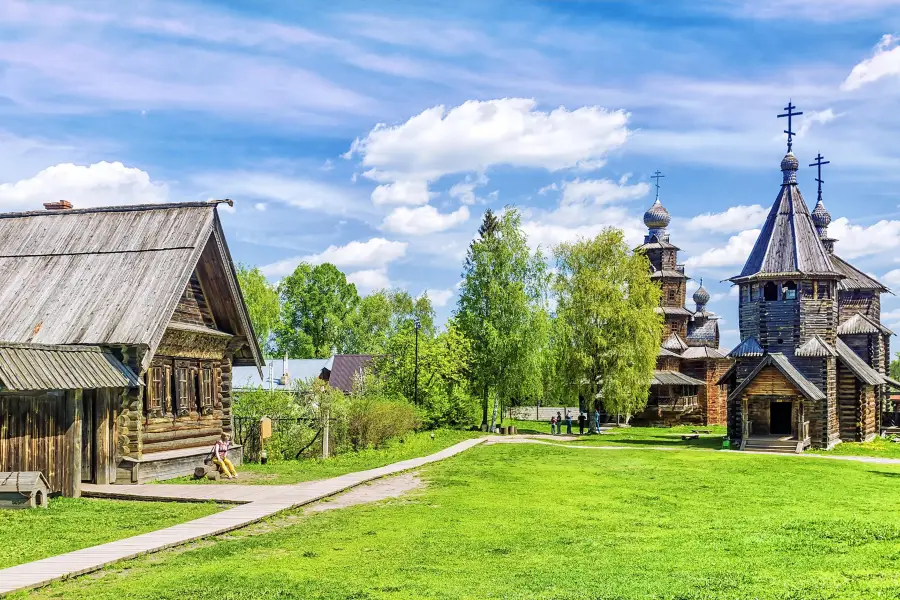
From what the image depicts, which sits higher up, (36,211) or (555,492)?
(36,211)

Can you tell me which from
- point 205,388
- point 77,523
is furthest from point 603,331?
point 77,523

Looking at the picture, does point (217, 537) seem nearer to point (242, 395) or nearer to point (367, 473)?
point (367, 473)

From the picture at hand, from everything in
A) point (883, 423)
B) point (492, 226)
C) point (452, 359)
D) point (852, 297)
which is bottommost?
point (883, 423)

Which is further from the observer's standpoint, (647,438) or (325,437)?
(647,438)

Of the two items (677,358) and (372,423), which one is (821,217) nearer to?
(677,358)

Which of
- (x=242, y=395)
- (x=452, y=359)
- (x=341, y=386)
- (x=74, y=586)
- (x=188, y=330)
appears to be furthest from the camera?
(x=341, y=386)

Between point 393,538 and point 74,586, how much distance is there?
5012mm

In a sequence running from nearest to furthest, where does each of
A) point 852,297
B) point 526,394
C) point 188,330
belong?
point 188,330 < point 526,394 < point 852,297

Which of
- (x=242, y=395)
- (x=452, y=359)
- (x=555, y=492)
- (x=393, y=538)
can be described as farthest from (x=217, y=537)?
(x=452, y=359)

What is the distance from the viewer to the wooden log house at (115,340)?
59.1ft

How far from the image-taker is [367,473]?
2370 centimetres

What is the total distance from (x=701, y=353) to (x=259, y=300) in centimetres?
3644

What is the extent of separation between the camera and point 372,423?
32.0 meters

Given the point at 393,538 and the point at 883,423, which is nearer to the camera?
the point at 393,538
